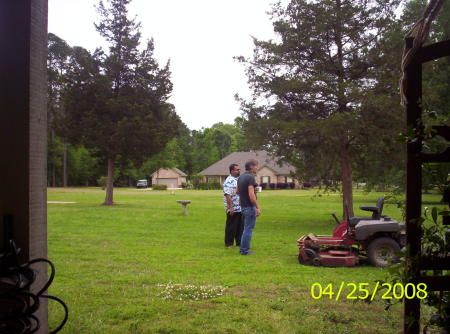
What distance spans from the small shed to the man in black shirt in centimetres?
7616

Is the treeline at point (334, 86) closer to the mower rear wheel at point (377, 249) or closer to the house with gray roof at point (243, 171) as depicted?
the mower rear wheel at point (377, 249)

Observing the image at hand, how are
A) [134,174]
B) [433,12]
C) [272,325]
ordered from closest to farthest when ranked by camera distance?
[433,12] < [272,325] < [134,174]

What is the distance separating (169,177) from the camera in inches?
3386

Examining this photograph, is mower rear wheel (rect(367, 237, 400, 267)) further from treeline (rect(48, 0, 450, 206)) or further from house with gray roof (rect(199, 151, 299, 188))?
house with gray roof (rect(199, 151, 299, 188))

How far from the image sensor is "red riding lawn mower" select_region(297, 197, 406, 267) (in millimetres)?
8000

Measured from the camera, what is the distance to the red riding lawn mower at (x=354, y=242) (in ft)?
26.2

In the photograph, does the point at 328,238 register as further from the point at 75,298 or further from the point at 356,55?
the point at 356,55

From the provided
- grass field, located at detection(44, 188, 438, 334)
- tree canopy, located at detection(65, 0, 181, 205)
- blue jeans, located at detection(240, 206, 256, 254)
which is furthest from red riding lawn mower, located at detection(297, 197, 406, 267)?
tree canopy, located at detection(65, 0, 181, 205)

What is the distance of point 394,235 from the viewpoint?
8211 mm

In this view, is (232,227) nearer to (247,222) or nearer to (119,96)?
(247,222)

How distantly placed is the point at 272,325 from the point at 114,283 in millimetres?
3021

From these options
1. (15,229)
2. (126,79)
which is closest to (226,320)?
(15,229)

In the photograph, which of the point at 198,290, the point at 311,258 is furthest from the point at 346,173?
the point at 198,290

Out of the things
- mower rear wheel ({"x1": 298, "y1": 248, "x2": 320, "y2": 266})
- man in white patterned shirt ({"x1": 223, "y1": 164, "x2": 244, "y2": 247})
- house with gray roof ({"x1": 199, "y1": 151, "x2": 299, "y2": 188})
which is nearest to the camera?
mower rear wheel ({"x1": 298, "y1": 248, "x2": 320, "y2": 266})
